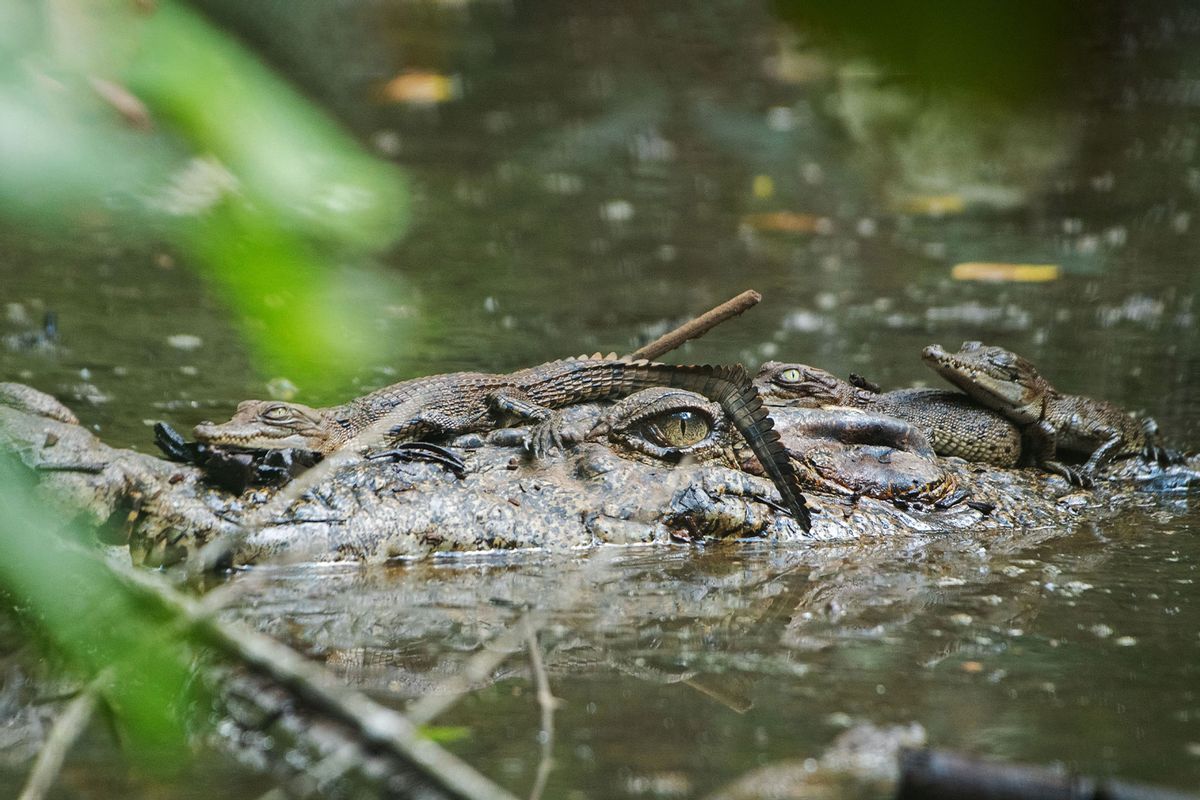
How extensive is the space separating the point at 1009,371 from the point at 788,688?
7.80 feet

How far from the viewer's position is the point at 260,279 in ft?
2.87

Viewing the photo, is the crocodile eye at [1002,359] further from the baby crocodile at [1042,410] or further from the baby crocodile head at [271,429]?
the baby crocodile head at [271,429]

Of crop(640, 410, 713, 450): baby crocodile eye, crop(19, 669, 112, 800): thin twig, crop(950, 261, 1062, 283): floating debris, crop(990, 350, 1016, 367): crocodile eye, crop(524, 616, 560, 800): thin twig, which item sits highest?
crop(950, 261, 1062, 283): floating debris

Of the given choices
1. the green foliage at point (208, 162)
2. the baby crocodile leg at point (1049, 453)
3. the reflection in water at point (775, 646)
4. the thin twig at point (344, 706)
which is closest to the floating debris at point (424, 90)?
the baby crocodile leg at point (1049, 453)

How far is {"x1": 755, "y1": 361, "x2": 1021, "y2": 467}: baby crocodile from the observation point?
4.62 m

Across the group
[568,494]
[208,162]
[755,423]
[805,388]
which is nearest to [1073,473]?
[805,388]

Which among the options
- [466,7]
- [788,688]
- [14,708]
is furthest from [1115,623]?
[466,7]

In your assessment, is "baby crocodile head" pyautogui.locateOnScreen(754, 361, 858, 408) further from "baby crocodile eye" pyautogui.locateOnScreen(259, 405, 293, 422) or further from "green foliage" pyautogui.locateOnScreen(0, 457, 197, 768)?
"green foliage" pyautogui.locateOnScreen(0, 457, 197, 768)

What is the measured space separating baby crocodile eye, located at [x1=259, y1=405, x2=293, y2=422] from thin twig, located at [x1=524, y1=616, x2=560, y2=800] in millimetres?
1756

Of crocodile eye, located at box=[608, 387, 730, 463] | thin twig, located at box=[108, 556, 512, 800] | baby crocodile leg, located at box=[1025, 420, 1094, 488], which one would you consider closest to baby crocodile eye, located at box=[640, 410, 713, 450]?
crocodile eye, located at box=[608, 387, 730, 463]

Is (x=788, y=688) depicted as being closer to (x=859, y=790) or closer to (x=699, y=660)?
(x=699, y=660)

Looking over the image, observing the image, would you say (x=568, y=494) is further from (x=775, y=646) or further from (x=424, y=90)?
(x=424, y=90)

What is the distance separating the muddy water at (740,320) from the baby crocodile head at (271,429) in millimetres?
449

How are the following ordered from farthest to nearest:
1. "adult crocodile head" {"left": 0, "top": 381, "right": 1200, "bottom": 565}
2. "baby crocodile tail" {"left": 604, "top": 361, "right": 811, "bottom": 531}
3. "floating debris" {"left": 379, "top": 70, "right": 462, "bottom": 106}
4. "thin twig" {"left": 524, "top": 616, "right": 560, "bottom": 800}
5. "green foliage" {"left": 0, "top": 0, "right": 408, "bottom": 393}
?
1. "floating debris" {"left": 379, "top": 70, "right": 462, "bottom": 106}
2. "baby crocodile tail" {"left": 604, "top": 361, "right": 811, "bottom": 531}
3. "adult crocodile head" {"left": 0, "top": 381, "right": 1200, "bottom": 565}
4. "thin twig" {"left": 524, "top": 616, "right": 560, "bottom": 800}
5. "green foliage" {"left": 0, "top": 0, "right": 408, "bottom": 393}
